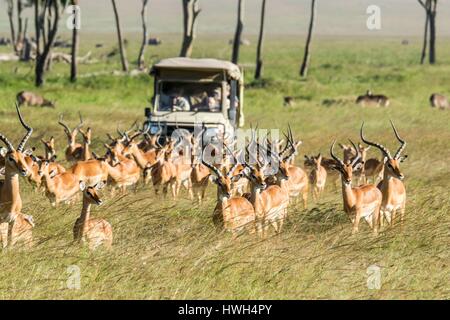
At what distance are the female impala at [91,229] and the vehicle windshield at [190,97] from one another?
864 cm

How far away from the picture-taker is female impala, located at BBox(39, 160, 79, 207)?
13.0 metres

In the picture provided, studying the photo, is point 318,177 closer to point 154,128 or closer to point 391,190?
point 391,190

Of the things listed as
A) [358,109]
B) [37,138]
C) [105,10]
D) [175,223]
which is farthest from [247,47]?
[105,10]

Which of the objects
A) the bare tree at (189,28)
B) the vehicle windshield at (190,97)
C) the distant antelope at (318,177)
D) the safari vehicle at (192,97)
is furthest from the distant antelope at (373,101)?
the distant antelope at (318,177)

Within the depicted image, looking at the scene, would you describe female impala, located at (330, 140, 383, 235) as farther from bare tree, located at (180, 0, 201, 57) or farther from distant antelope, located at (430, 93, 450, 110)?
bare tree, located at (180, 0, 201, 57)

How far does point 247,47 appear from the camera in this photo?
313ft

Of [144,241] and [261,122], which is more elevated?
[144,241]

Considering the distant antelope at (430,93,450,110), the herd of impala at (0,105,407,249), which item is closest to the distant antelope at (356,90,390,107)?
the distant antelope at (430,93,450,110)

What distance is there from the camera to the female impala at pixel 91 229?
9.58 meters

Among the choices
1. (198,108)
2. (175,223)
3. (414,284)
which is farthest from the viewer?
(198,108)

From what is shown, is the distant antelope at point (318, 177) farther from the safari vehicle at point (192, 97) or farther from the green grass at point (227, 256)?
the safari vehicle at point (192, 97)

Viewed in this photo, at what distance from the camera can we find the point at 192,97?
742 inches
